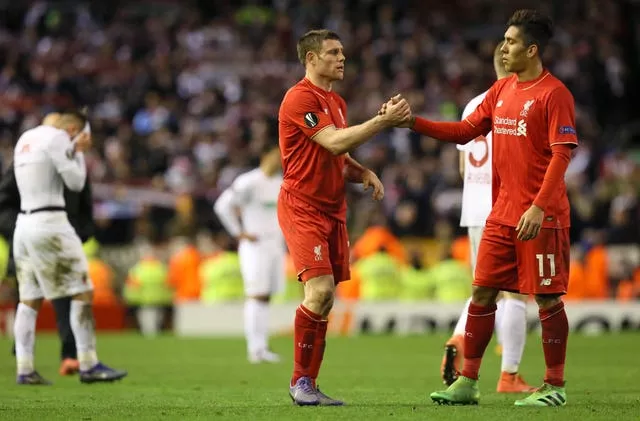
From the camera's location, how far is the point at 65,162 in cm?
1183

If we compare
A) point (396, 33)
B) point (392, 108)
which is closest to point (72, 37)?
point (396, 33)

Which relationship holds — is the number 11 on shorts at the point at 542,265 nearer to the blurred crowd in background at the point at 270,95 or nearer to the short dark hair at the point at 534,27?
the short dark hair at the point at 534,27

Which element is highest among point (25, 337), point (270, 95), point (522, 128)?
point (270, 95)

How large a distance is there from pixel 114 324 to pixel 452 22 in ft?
43.7

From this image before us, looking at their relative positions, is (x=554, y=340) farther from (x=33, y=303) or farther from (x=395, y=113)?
(x=33, y=303)

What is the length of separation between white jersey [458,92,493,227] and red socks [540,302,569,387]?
211 cm

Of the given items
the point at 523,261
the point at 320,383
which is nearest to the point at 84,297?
the point at 320,383

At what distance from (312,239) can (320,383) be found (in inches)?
114

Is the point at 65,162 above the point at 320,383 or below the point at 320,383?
above

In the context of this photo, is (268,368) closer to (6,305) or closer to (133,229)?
Answer: (6,305)

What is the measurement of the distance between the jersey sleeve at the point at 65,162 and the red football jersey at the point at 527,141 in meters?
4.23

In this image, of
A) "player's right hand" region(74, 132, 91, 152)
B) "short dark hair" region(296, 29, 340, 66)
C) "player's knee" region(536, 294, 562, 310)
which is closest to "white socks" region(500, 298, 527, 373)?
"player's knee" region(536, 294, 562, 310)

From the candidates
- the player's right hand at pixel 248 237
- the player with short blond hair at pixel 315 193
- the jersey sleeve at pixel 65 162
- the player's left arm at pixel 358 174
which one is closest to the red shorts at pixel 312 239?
the player with short blond hair at pixel 315 193

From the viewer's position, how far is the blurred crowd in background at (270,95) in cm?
2409
